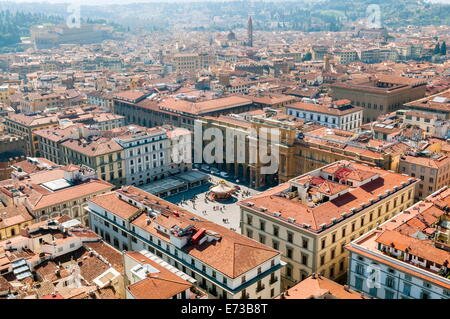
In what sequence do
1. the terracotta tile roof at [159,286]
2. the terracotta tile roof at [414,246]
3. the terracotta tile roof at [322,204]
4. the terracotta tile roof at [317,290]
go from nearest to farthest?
1. the terracotta tile roof at [159,286]
2. the terracotta tile roof at [317,290]
3. the terracotta tile roof at [414,246]
4. the terracotta tile roof at [322,204]

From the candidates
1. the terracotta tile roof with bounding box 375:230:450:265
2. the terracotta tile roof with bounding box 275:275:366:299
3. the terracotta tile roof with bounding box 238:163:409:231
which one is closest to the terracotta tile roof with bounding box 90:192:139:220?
the terracotta tile roof with bounding box 238:163:409:231

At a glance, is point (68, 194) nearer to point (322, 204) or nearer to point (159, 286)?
point (159, 286)

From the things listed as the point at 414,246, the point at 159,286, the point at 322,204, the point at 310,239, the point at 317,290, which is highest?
the point at 414,246

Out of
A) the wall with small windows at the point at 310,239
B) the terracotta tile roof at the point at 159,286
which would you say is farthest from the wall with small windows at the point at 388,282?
the terracotta tile roof at the point at 159,286

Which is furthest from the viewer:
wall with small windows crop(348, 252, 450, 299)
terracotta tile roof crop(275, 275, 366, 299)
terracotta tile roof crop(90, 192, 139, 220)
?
terracotta tile roof crop(90, 192, 139, 220)

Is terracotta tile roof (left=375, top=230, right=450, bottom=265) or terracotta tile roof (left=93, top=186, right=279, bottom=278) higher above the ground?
terracotta tile roof (left=375, top=230, right=450, bottom=265)

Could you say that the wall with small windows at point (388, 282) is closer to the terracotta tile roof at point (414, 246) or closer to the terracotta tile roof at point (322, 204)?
the terracotta tile roof at point (414, 246)

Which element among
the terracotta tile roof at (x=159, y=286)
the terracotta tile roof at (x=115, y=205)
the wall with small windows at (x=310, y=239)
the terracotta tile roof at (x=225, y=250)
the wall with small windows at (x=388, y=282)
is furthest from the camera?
the terracotta tile roof at (x=115, y=205)

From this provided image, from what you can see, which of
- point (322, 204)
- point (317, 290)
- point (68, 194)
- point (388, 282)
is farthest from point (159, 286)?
point (68, 194)

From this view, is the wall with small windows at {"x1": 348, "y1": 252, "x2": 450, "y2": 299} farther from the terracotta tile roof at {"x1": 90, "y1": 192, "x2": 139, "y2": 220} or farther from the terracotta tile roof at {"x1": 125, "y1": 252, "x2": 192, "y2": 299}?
the terracotta tile roof at {"x1": 90, "y1": 192, "x2": 139, "y2": 220}

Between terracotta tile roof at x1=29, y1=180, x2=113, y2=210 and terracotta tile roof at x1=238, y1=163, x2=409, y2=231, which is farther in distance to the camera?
terracotta tile roof at x1=29, y1=180, x2=113, y2=210

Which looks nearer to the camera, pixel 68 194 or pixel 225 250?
pixel 225 250
